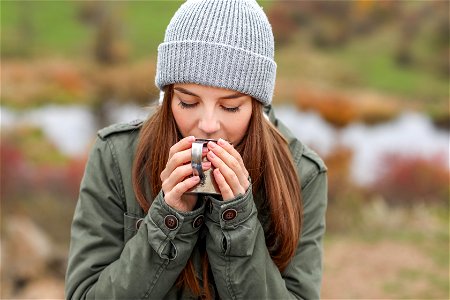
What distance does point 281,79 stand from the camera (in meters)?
11.2

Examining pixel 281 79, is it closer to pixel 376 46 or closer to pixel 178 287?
pixel 376 46

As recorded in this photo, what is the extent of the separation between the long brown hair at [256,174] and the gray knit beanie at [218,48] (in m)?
0.09

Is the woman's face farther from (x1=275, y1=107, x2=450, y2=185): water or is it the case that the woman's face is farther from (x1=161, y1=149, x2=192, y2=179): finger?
(x1=275, y1=107, x2=450, y2=185): water

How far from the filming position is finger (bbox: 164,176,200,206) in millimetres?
1913

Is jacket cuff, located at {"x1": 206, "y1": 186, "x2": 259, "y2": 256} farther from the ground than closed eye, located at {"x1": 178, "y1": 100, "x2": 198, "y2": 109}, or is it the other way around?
closed eye, located at {"x1": 178, "y1": 100, "x2": 198, "y2": 109}

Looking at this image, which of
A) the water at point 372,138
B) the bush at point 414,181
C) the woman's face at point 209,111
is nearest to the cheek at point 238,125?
the woman's face at point 209,111

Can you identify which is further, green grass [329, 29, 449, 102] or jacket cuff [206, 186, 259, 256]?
green grass [329, 29, 449, 102]

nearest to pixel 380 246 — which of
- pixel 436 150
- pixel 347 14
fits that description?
pixel 436 150

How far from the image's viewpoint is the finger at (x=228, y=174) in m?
1.91

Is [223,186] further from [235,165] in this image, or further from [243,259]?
[243,259]

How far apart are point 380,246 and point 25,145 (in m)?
4.99

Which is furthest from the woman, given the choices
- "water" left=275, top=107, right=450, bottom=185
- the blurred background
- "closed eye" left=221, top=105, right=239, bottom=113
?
"water" left=275, top=107, right=450, bottom=185

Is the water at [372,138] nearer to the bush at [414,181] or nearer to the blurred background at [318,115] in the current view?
the blurred background at [318,115]

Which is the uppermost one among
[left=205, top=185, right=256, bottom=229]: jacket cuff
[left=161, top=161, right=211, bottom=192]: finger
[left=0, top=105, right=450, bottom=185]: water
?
[left=161, top=161, right=211, bottom=192]: finger
